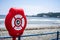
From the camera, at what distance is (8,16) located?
2.86 meters

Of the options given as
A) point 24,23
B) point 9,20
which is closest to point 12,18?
point 9,20

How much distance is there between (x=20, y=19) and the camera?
308cm

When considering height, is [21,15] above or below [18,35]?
above

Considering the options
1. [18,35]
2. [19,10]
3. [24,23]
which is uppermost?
[19,10]

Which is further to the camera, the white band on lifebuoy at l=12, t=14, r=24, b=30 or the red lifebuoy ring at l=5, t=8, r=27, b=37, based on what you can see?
the white band on lifebuoy at l=12, t=14, r=24, b=30

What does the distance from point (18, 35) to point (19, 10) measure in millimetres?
436

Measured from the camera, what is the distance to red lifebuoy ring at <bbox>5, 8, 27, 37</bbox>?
2889mm

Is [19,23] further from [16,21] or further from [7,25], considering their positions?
[7,25]

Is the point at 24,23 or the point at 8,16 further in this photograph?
the point at 24,23

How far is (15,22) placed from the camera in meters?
3.03

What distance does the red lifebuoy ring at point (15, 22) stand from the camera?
2889mm

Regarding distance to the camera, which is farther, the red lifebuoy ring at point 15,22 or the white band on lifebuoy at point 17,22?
the white band on lifebuoy at point 17,22

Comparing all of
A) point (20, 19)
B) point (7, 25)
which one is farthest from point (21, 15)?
point (7, 25)

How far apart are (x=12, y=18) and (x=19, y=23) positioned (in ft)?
0.67
